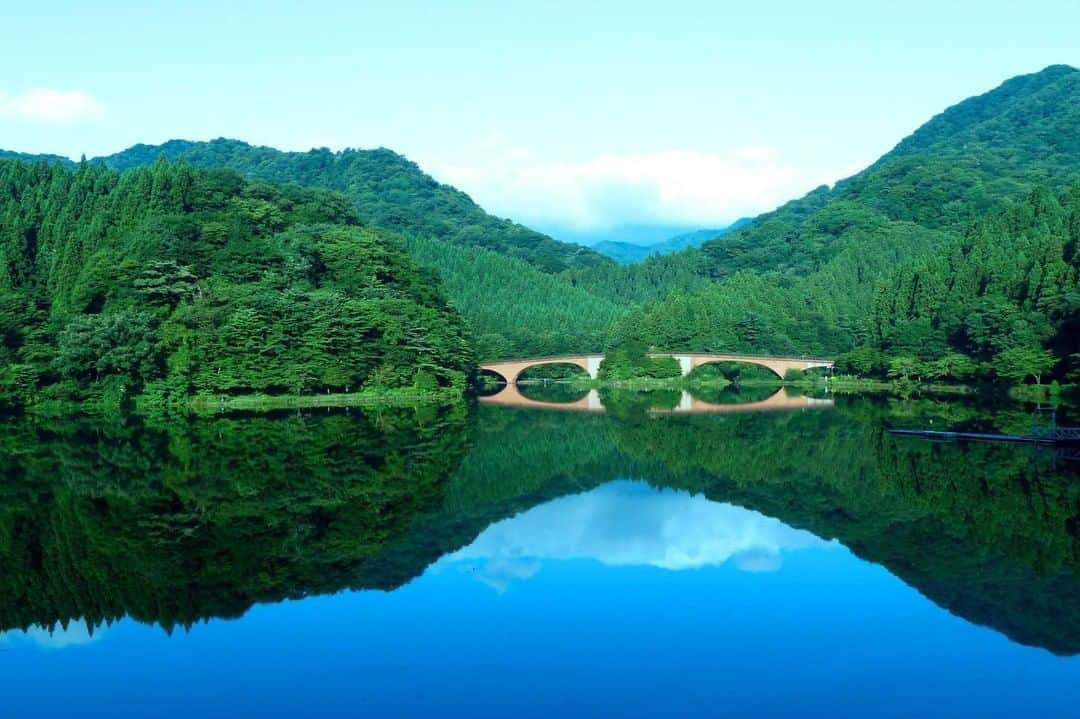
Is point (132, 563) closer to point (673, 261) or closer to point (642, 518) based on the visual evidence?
point (642, 518)

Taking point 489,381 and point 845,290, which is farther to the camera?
point 845,290

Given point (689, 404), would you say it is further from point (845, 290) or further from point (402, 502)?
point (845, 290)

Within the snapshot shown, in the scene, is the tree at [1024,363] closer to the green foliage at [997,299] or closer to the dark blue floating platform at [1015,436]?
the green foliage at [997,299]

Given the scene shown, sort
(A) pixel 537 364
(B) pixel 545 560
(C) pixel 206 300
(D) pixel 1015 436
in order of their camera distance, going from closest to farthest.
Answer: (B) pixel 545 560, (D) pixel 1015 436, (C) pixel 206 300, (A) pixel 537 364

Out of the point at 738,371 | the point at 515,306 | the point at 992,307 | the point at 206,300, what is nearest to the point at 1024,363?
the point at 992,307

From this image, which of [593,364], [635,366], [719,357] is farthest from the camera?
[593,364]

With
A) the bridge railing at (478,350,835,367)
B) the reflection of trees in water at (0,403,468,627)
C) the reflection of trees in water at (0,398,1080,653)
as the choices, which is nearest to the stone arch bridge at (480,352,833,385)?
the bridge railing at (478,350,835,367)

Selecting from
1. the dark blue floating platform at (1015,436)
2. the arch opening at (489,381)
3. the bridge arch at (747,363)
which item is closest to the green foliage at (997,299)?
the bridge arch at (747,363)
